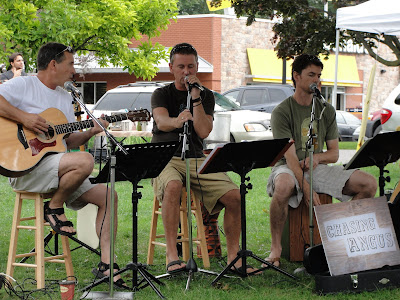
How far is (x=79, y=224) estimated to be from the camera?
6527 mm

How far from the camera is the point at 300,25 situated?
9.72m

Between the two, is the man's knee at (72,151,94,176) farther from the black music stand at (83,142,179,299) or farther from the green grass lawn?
the green grass lawn

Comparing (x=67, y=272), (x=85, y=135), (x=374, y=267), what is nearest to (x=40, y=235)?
(x=67, y=272)

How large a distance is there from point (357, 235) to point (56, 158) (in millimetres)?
2342

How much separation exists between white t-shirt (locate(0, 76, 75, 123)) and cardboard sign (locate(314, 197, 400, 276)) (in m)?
2.12

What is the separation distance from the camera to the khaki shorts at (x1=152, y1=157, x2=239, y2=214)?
5531 millimetres

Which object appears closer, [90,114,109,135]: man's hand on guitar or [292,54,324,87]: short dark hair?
[90,114,109,135]: man's hand on guitar

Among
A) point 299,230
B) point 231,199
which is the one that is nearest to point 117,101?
point 299,230

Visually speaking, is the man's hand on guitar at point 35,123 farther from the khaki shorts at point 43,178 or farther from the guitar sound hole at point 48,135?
the khaki shorts at point 43,178

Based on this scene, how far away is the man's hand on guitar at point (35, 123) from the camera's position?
5.01 m

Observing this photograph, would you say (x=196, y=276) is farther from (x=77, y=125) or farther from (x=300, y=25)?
(x=300, y=25)

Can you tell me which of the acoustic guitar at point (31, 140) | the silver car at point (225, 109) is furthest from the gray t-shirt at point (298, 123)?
the silver car at point (225, 109)

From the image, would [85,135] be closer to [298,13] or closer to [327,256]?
[327,256]

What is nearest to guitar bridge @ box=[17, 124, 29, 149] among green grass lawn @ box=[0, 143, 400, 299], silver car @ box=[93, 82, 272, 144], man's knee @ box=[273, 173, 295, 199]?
green grass lawn @ box=[0, 143, 400, 299]
